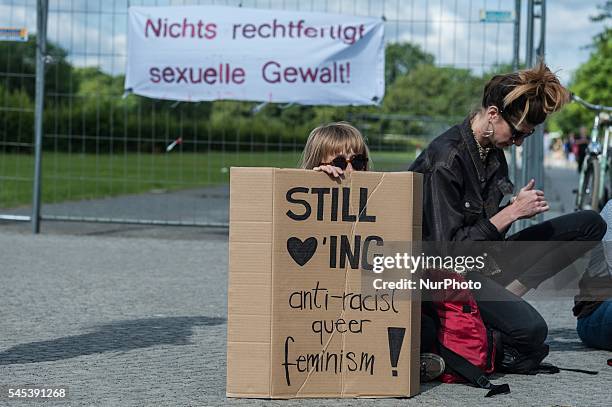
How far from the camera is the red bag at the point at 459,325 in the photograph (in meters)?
5.38

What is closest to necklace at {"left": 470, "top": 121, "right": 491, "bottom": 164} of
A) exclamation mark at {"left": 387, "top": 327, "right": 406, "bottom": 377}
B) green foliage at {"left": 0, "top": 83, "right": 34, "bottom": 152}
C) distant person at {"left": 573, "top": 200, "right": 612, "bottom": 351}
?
distant person at {"left": 573, "top": 200, "right": 612, "bottom": 351}

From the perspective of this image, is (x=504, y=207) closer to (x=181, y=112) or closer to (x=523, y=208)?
(x=523, y=208)

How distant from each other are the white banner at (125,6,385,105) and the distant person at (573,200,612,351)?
18.4ft

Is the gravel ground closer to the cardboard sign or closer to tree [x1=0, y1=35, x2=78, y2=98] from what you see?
the cardboard sign

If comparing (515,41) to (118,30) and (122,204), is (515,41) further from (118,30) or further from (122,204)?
(122,204)

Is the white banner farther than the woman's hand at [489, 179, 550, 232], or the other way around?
the white banner

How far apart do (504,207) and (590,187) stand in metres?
7.06

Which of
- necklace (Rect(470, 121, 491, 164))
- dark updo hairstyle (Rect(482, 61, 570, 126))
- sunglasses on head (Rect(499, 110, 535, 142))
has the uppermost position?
dark updo hairstyle (Rect(482, 61, 570, 126))

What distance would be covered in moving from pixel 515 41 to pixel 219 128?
3645 mm

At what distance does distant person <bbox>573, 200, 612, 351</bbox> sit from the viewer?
5.83 metres

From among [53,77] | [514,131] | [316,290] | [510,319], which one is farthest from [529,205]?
[53,77]

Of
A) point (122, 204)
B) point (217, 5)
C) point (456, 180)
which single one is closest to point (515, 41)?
point (217, 5)

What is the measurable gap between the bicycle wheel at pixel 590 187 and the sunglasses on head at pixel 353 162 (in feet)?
23.9

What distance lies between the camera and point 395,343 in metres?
4.97
